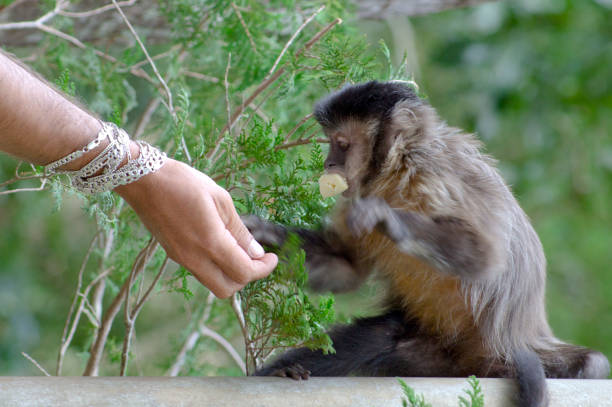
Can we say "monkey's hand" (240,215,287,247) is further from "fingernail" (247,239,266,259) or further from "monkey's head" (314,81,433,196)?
"monkey's head" (314,81,433,196)

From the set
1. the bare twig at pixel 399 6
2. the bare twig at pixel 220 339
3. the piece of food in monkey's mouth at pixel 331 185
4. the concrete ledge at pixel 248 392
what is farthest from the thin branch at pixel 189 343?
the bare twig at pixel 399 6

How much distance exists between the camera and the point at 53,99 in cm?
158

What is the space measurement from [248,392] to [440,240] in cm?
61

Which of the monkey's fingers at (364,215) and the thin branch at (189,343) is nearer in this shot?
the monkey's fingers at (364,215)

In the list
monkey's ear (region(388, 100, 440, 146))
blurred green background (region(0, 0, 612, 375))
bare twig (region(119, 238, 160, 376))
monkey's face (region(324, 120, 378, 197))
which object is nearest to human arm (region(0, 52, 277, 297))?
bare twig (region(119, 238, 160, 376))

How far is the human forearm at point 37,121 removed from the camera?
4.94 feet

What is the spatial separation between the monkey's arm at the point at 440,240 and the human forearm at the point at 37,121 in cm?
66

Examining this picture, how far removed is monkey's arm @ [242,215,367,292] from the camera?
6.82 feet

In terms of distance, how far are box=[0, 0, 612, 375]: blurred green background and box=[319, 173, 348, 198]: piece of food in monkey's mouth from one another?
3051 millimetres

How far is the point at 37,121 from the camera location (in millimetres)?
1541

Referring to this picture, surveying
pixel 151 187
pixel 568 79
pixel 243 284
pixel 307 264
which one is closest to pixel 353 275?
pixel 307 264

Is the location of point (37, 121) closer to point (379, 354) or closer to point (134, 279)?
point (134, 279)

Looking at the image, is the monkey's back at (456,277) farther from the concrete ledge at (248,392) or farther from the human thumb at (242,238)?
the human thumb at (242,238)

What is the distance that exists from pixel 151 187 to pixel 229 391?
0.49 metres
